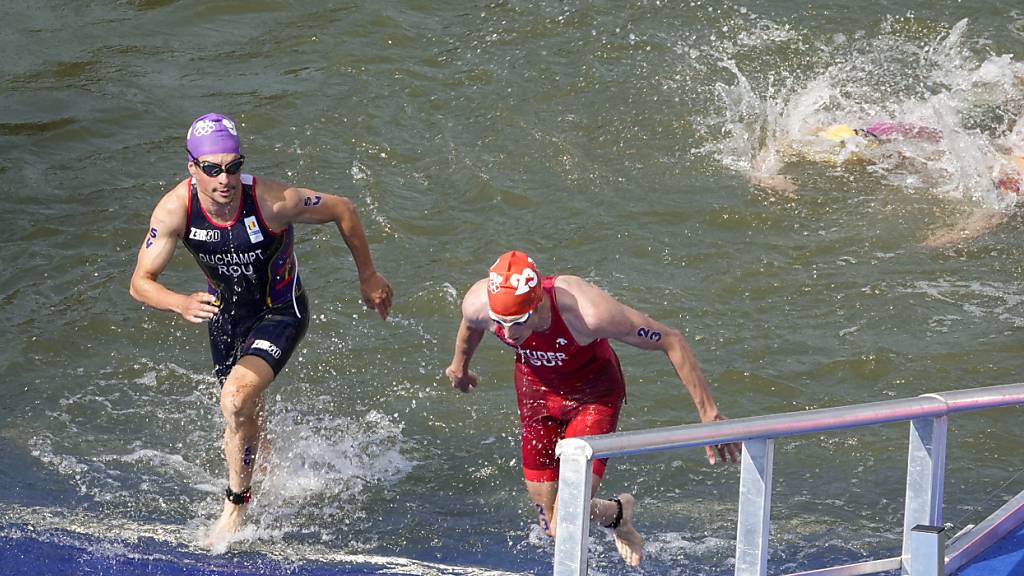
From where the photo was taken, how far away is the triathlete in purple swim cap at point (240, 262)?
6.21m

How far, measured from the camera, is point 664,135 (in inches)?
484

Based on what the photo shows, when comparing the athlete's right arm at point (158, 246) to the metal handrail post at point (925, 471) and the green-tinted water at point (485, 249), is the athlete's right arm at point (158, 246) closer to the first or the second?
the green-tinted water at point (485, 249)

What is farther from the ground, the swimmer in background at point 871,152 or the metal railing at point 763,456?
the swimmer in background at point 871,152

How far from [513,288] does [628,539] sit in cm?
162

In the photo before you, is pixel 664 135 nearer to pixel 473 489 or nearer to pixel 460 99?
pixel 460 99

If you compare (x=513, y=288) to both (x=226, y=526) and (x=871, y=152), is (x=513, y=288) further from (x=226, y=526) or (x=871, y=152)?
(x=871, y=152)

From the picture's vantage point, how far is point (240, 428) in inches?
255

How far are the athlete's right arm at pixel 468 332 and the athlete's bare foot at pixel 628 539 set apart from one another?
986 mm

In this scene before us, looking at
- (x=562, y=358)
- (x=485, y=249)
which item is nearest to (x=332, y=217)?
(x=562, y=358)

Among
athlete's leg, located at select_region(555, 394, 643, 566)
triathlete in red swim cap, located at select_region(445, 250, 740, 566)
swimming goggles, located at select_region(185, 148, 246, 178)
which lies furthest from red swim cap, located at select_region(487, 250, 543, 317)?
swimming goggles, located at select_region(185, 148, 246, 178)

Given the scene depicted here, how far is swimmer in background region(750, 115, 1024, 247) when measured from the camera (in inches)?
445

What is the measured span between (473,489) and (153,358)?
293 cm

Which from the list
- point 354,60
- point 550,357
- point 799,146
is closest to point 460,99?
point 354,60

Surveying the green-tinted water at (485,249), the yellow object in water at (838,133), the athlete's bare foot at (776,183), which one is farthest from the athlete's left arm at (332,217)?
the yellow object in water at (838,133)
